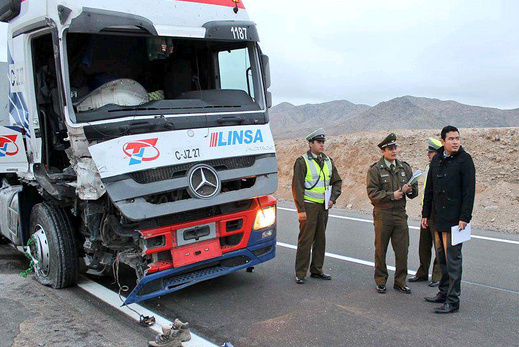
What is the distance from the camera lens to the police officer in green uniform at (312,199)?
5996 millimetres

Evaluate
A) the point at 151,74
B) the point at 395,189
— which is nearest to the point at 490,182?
the point at 395,189

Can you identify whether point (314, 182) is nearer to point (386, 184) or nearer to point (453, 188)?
point (386, 184)

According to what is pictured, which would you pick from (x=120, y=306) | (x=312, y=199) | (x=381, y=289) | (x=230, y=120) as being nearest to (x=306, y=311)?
(x=381, y=289)

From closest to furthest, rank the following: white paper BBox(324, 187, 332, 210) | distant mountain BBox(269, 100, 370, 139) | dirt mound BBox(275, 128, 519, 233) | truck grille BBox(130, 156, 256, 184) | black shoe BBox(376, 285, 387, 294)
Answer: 1. truck grille BBox(130, 156, 256, 184)
2. black shoe BBox(376, 285, 387, 294)
3. white paper BBox(324, 187, 332, 210)
4. dirt mound BBox(275, 128, 519, 233)
5. distant mountain BBox(269, 100, 370, 139)

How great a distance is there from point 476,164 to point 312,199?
7.48 m

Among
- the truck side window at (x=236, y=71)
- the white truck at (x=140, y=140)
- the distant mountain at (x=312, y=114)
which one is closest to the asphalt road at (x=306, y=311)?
the white truck at (x=140, y=140)

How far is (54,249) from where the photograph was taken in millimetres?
5574

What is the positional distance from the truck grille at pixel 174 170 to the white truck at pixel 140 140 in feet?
0.03

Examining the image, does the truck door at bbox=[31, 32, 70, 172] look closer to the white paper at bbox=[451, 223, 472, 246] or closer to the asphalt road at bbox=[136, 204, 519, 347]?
the asphalt road at bbox=[136, 204, 519, 347]

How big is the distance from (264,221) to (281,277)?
3.37ft

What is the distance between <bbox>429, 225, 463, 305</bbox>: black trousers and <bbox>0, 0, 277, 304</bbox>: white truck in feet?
5.98

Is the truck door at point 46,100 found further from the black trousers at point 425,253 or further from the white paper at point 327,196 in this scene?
the black trousers at point 425,253

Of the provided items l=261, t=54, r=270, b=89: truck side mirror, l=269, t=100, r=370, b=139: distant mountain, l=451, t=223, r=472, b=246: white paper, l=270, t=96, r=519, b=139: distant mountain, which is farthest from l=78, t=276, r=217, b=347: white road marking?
l=269, t=100, r=370, b=139: distant mountain

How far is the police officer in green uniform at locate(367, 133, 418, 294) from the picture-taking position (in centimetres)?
558
